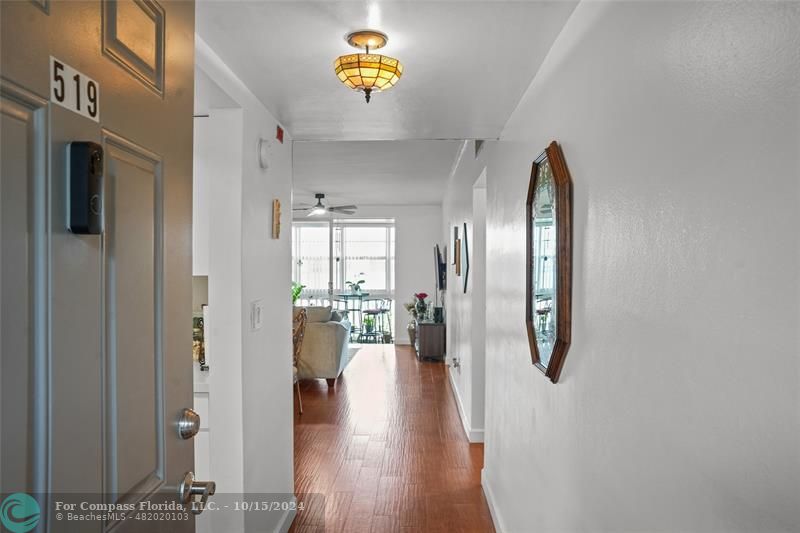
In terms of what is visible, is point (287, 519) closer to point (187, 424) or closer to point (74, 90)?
point (187, 424)

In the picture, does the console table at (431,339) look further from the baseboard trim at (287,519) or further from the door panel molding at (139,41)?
the door panel molding at (139,41)

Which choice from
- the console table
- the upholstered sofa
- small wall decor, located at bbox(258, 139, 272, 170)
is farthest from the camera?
the console table

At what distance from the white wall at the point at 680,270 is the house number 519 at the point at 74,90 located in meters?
0.97

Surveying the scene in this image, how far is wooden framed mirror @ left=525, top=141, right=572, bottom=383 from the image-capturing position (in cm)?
180

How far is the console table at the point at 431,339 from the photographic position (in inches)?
322

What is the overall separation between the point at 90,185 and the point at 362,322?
31.5 ft

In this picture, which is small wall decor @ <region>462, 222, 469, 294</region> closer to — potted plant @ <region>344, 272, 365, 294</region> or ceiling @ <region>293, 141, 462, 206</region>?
ceiling @ <region>293, 141, 462, 206</region>

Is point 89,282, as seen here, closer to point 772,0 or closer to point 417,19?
point 772,0

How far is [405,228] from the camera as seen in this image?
995 centimetres

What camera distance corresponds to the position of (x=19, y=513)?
724mm

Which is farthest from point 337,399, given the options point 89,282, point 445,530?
point 89,282

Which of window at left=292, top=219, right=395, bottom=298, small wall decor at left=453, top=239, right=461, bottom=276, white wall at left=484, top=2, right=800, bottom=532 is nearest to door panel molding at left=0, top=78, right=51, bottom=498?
white wall at left=484, top=2, right=800, bottom=532

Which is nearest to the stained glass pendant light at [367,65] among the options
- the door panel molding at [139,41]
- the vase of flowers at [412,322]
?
the door panel molding at [139,41]

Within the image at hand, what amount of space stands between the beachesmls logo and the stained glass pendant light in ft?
5.20
